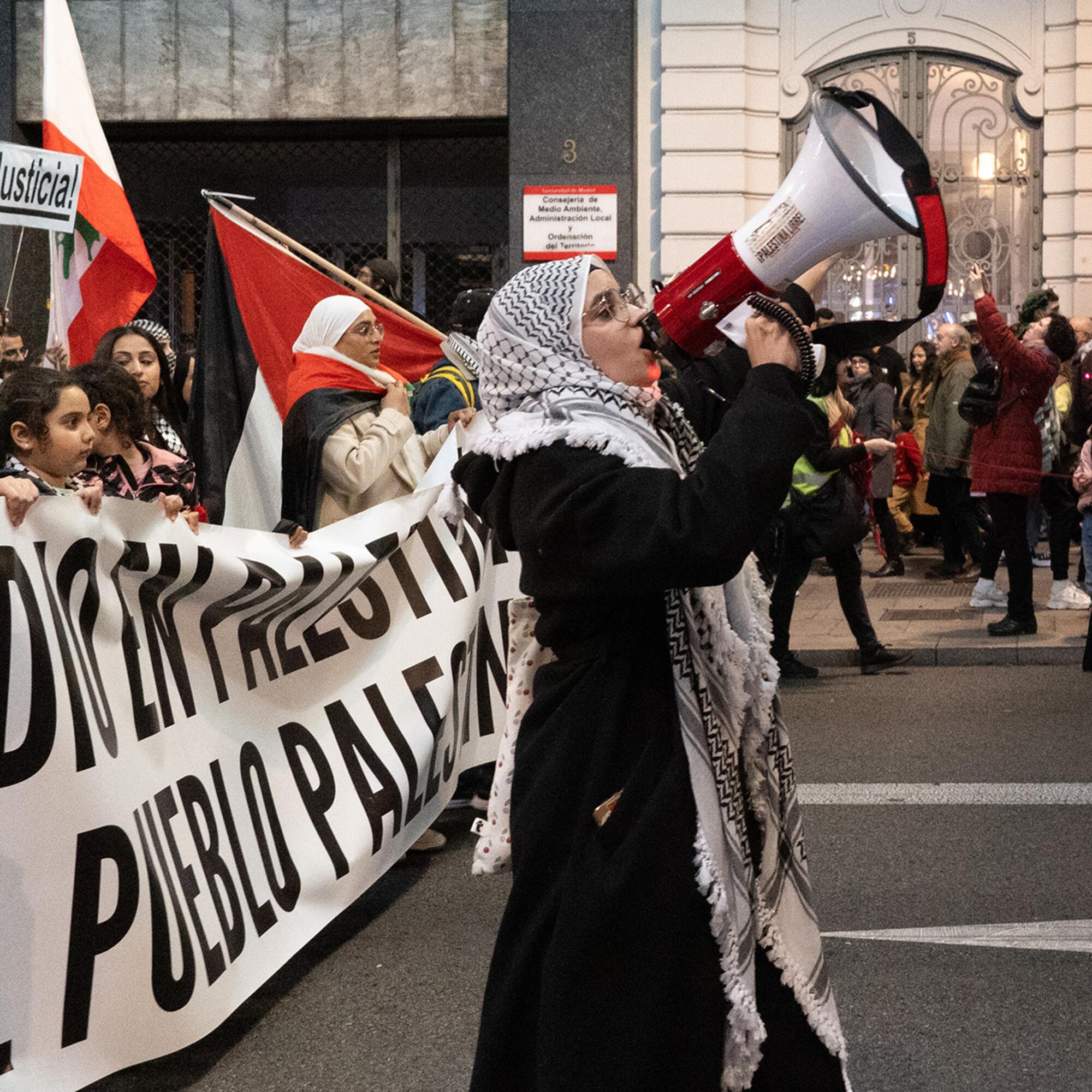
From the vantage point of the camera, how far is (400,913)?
4.79m

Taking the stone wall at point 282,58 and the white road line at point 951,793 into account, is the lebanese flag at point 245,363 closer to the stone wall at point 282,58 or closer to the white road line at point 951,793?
the white road line at point 951,793

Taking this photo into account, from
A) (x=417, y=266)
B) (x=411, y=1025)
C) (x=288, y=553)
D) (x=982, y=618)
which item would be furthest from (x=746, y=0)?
(x=411, y=1025)

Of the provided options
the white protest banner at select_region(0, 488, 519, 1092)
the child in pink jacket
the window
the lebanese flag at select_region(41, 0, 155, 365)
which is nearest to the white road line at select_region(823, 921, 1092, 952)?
the white protest banner at select_region(0, 488, 519, 1092)

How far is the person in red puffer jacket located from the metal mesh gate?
5.78m

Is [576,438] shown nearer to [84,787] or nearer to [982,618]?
[84,787]

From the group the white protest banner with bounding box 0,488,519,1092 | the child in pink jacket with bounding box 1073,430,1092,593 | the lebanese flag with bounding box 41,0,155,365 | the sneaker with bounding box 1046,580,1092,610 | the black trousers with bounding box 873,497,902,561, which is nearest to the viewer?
the white protest banner with bounding box 0,488,519,1092

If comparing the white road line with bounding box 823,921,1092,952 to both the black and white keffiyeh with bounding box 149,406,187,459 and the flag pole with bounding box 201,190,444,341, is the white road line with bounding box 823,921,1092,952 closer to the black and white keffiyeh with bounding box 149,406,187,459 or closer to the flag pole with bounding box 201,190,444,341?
the black and white keffiyeh with bounding box 149,406,187,459

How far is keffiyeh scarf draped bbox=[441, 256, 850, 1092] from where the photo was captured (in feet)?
8.32

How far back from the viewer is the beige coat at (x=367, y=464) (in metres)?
5.25

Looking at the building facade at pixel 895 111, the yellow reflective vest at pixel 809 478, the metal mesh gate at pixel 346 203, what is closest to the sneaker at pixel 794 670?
the yellow reflective vest at pixel 809 478

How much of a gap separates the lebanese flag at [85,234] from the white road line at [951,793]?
137 inches

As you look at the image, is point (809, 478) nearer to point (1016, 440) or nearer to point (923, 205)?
point (1016, 440)

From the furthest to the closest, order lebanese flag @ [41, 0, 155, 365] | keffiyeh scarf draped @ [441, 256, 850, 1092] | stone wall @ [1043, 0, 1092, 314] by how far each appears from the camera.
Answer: stone wall @ [1043, 0, 1092, 314] < lebanese flag @ [41, 0, 155, 365] < keffiyeh scarf draped @ [441, 256, 850, 1092]

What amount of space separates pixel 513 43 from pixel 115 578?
10327 mm
